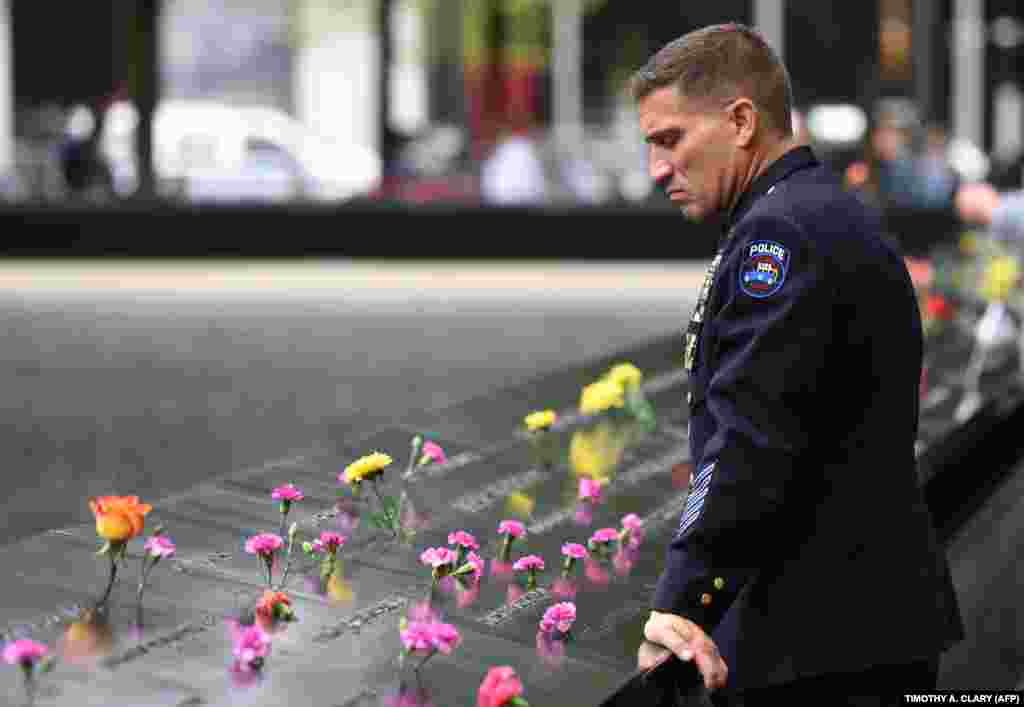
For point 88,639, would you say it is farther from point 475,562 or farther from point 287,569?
point 475,562

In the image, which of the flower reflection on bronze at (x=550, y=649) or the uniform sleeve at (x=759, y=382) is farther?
the flower reflection on bronze at (x=550, y=649)

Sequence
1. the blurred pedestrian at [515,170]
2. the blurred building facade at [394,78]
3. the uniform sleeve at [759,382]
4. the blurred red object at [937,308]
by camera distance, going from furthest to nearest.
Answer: the blurred pedestrian at [515,170], the blurred building facade at [394,78], the blurred red object at [937,308], the uniform sleeve at [759,382]

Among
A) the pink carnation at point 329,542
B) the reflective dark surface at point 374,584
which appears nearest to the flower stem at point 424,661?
the reflective dark surface at point 374,584

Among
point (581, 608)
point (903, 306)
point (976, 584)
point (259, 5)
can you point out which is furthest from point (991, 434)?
point (259, 5)

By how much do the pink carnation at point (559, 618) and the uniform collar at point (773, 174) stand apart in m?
0.86

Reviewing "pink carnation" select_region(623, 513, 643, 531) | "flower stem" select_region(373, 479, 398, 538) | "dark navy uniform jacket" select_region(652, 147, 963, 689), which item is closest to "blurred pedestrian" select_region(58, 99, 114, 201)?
"flower stem" select_region(373, 479, 398, 538)

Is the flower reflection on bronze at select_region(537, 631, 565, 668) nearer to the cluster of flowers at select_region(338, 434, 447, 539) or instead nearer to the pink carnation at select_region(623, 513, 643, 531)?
the cluster of flowers at select_region(338, 434, 447, 539)

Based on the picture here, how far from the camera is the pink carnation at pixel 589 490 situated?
4.23m

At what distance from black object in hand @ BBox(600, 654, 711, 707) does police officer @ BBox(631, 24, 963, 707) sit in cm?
17

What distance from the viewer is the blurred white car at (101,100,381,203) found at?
51.0ft

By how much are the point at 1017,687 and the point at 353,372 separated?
415cm

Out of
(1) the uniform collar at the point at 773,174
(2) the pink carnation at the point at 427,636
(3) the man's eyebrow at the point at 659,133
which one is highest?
(3) the man's eyebrow at the point at 659,133

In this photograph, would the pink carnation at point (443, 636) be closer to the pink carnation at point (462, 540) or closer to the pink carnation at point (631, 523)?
the pink carnation at point (462, 540)

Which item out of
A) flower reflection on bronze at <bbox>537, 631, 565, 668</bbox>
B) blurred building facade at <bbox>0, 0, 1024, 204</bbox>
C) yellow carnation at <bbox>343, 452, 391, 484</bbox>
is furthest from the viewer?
blurred building facade at <bbox>0, 0, 1024, 204</bbox>
